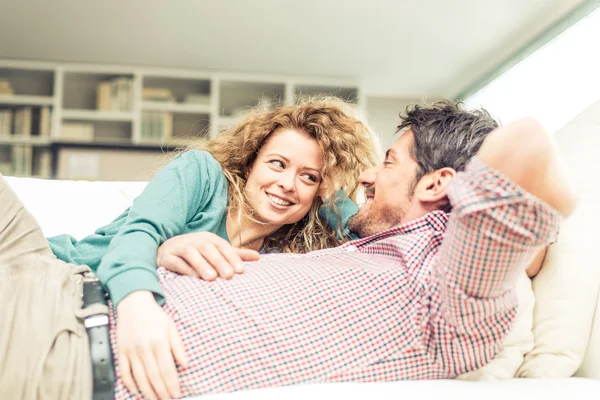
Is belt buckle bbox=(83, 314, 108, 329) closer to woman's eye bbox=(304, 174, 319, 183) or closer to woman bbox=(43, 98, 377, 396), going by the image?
woman bbox=(43, 98, 377, 396)

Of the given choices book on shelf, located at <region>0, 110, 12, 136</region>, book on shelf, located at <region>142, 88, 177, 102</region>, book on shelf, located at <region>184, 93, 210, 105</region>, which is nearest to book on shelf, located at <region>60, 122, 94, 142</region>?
book on shelf, located at <region>0, 110, 12, 136</region>

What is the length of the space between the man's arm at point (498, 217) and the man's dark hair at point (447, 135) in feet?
1.25

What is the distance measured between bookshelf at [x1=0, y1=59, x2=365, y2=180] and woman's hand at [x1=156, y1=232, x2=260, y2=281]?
4.24 meters

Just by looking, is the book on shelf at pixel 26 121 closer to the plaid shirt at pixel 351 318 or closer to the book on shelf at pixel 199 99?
the book on shelf at pixel 199 99

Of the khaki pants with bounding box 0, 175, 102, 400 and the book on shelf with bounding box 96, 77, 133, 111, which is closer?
the khaki pants with bounding box 0, 175, 102, 400

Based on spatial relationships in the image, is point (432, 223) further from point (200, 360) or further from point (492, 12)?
point (492, 12)

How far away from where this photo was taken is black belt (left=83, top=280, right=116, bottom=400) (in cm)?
80

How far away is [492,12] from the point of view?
4270 millimetres

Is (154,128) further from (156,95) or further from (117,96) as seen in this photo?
(117,96)

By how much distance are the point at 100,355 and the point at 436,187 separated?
715mm

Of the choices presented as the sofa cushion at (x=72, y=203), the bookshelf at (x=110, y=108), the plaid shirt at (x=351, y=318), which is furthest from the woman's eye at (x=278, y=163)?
the bookshelf at (x=110, y=108)

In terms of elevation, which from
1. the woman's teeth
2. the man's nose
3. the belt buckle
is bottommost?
the belt buckle

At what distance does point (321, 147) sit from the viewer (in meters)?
1.59

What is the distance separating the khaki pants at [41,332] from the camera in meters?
0.79
